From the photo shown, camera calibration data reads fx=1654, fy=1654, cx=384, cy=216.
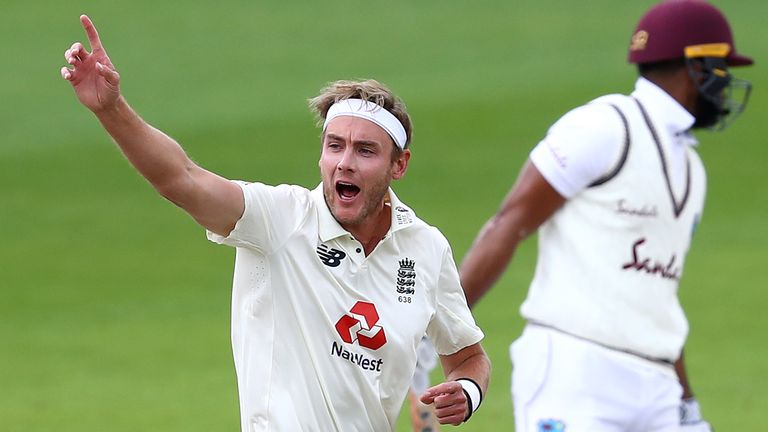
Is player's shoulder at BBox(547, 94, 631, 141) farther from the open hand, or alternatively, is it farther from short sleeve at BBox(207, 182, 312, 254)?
the open hand

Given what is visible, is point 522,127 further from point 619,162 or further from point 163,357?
point 619,162

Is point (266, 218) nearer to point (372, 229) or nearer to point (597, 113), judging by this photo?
point (372, 229)

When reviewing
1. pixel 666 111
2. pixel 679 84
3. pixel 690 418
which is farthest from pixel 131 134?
pixel 690 418

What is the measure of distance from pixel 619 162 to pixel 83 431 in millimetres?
7421

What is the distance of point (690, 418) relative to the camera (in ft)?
22.7

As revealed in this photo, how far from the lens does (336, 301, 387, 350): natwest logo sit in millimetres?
6145

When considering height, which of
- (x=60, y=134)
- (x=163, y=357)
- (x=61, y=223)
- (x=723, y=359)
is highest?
(x=60, y=134)

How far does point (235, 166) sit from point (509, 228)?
16.8m

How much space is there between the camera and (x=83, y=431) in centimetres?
1295

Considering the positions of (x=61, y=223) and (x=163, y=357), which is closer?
(x=163, y=357)

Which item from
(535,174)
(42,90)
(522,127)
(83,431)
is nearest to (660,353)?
(535,174)

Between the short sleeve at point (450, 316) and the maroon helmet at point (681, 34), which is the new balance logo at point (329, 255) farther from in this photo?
the maroon helmet at point (681, 34)

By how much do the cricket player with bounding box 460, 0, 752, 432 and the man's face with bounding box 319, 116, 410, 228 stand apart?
2.28 ft

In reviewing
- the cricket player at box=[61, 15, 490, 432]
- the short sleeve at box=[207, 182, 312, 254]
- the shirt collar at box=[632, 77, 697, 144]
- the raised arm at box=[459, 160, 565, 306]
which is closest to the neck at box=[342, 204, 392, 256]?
the cricket player at box=[61, 15, 490, 432]
